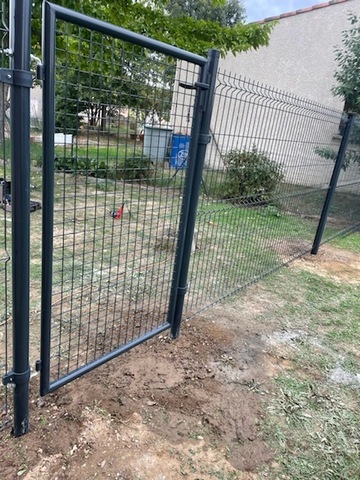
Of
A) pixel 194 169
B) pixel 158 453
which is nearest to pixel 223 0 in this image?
pixel 194 169

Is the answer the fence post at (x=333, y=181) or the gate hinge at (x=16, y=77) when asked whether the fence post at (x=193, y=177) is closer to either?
the gate hinge at (x=16, y=77)

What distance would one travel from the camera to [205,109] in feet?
6.83

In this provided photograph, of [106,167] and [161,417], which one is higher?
[106,167]

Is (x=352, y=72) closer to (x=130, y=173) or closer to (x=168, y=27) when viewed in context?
(x=168, y=27)

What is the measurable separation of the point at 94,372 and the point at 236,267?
208 cm

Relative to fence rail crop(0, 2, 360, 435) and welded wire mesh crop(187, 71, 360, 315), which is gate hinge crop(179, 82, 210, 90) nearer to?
fence rail crop(0, 2, 360, 435)

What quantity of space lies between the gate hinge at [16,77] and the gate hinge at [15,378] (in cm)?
118

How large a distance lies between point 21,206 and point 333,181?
421cm

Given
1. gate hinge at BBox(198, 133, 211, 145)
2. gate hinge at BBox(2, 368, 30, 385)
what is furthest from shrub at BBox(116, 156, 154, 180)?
gate hinge at BBox(2, 368, 30, 385)

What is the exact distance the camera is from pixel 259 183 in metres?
3.72

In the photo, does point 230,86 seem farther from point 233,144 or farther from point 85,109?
point 85,109

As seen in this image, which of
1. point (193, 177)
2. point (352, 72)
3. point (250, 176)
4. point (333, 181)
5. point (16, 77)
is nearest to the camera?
point (16, 77)

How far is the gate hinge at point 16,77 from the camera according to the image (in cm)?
119

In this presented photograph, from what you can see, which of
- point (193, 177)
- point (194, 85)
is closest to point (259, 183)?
point (193, 177)
